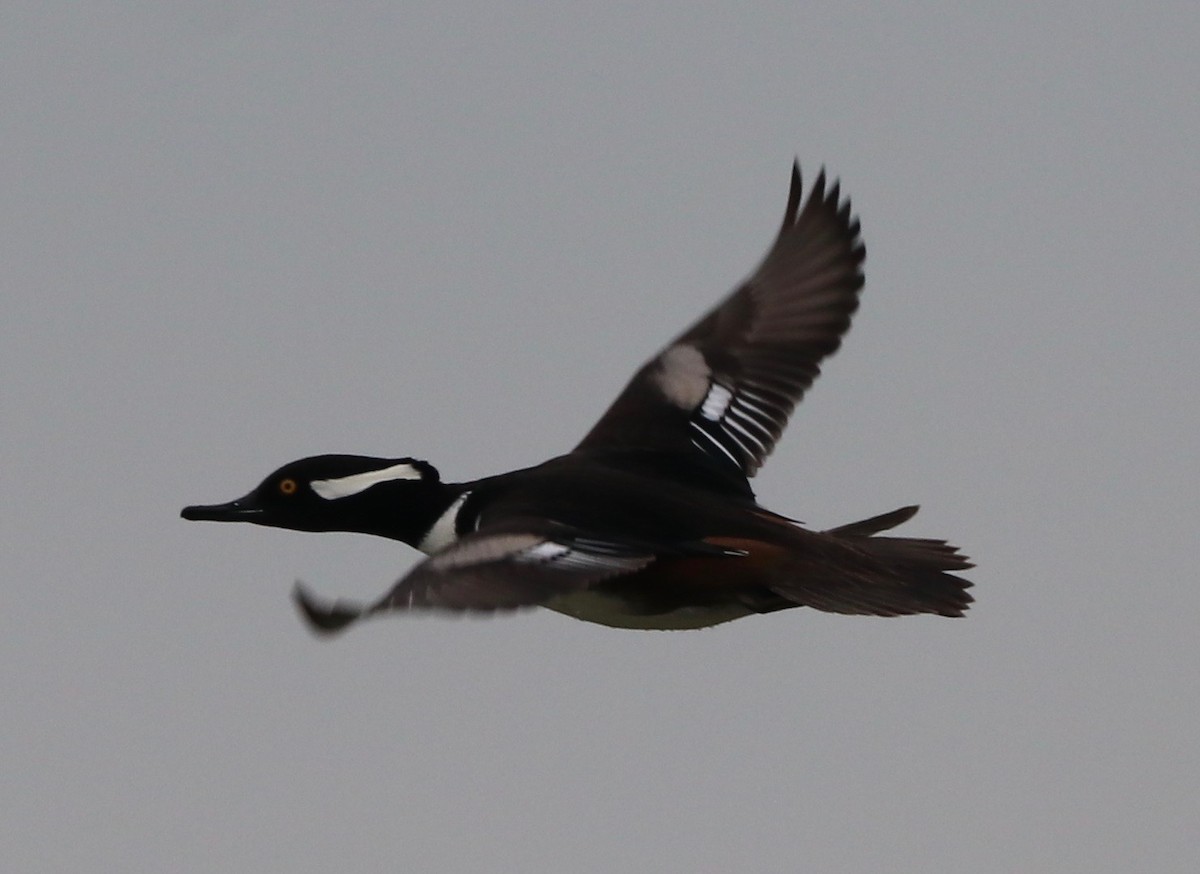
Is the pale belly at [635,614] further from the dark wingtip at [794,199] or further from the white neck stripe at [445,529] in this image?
the dark wingtip at [794,199]

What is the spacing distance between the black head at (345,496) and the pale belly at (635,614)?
0.75 m

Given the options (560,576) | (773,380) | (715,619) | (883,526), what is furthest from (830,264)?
(560,576)

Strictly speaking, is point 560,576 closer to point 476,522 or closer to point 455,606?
point 455,606

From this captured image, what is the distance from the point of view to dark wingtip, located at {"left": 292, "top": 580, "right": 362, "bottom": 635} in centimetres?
586

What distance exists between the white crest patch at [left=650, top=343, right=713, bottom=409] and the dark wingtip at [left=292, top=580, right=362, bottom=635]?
299cm

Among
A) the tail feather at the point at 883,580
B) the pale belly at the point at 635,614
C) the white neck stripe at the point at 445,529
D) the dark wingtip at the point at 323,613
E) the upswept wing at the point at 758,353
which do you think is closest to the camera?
the dark wingtip at the point at 323,613

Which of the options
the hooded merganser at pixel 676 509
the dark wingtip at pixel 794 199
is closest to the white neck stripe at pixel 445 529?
Result: the hooded merganser at pixel 676 509

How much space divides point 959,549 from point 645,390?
5.96ft

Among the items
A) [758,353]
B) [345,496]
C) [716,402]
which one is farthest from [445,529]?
[758,353]

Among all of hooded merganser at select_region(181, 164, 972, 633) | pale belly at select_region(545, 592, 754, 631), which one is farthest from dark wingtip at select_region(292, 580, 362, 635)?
pale belly at select_region(545, 592, 754, 631)

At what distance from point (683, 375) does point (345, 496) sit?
A: 1752 mm

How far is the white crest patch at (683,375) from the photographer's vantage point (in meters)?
8.72

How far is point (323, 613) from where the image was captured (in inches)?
232

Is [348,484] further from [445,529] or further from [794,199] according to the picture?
[794,199]
